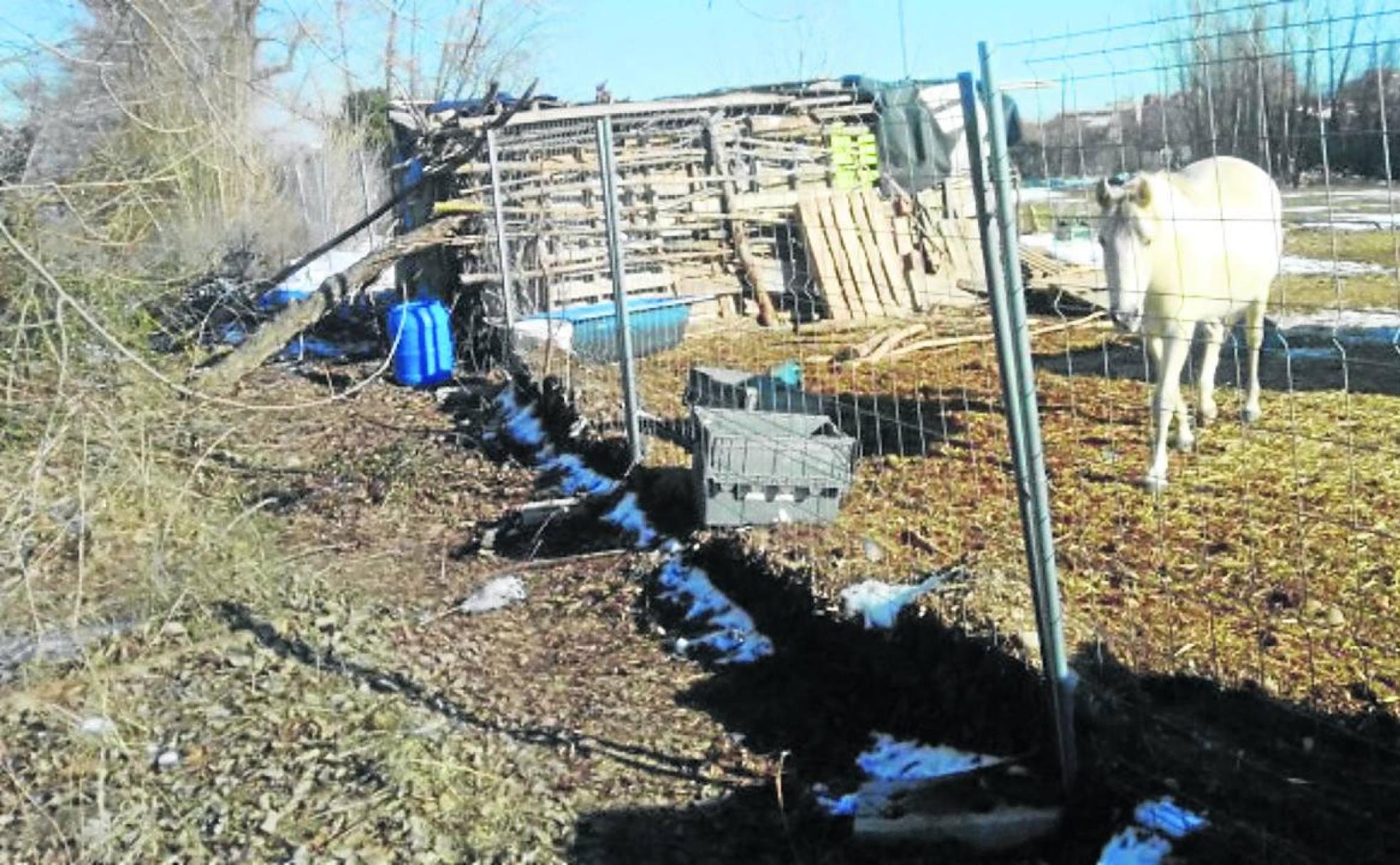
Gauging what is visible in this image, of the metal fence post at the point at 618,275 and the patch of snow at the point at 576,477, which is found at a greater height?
the metal fence post at the point at 618,275

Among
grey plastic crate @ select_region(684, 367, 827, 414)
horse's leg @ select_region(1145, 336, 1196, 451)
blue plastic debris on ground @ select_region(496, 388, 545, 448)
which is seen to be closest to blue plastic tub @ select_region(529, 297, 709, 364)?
blue plastic debris on ground @ select_region(496, 388, 545, 448)

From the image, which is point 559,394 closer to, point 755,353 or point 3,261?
point 755,353


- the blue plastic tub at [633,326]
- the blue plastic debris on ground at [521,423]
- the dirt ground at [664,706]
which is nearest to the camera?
the dirt ground at [664,706]

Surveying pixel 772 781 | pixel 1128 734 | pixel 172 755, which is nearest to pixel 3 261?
pixel 172 755

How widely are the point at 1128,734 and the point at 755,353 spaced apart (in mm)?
9179

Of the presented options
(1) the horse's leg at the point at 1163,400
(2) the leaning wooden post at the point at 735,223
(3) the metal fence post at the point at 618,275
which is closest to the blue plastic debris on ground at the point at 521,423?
(3) the metal fence post at the point at 618,275

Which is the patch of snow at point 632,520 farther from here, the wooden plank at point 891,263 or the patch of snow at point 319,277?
the wooden plank at point 891,263

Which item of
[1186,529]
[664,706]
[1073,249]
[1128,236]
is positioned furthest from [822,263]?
[664,706]

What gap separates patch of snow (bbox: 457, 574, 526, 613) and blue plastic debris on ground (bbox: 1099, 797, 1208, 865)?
371 centimetres

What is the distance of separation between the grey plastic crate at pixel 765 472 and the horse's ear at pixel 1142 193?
1837mm

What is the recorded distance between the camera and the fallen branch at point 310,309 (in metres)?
10.2

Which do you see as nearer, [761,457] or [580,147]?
[761,457]

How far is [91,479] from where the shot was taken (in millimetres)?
5867

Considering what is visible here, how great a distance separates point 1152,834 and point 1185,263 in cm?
431
